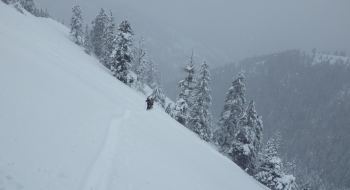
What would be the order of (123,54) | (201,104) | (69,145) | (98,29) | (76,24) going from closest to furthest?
(69,145), (201,104), (123,54), (76,24), (98,29)

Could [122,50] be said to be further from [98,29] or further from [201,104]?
[98,29]

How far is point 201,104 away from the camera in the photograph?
29.1 m

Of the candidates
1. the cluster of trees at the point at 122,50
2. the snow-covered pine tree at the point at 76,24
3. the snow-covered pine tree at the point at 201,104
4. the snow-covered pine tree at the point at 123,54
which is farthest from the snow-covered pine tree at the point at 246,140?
the snow-covered pine tree at the point at 76,24

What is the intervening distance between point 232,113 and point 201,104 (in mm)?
4974

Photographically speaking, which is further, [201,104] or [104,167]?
[201,104]

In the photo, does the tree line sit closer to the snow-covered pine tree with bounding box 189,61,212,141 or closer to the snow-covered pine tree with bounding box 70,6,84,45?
the snow-covered pine tree with bounding box 189,61,212,141

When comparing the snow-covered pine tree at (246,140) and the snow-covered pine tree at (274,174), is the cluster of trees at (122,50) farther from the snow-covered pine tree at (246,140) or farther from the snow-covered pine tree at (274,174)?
the snow-covered pine tree at (274,174)

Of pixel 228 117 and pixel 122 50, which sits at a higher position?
pixel 122 50

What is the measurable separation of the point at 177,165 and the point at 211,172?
4.13 metres

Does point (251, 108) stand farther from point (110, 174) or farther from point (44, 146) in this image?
point (44, 146)

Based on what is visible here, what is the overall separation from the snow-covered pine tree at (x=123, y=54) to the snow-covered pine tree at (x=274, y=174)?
24398 mm

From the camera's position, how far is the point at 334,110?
185 meters

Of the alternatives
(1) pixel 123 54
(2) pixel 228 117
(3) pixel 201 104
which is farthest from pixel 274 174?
(1) pixel 123 54

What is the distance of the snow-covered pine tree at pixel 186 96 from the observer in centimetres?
2839
